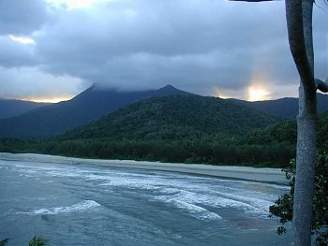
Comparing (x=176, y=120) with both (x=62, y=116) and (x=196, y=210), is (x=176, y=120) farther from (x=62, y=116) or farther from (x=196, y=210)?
(x=62, y=116)

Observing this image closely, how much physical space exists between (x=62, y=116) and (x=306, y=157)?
181631 mm

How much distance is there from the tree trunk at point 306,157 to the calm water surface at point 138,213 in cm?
1418

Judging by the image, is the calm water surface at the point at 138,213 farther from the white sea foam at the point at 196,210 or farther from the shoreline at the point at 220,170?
the shoreline at the point at 220,170

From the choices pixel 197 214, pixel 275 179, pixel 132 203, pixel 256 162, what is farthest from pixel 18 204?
pixel 256 162

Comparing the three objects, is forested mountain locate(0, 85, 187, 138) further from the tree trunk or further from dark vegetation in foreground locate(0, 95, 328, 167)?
the tree trunk

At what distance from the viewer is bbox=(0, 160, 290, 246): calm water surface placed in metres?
19.2

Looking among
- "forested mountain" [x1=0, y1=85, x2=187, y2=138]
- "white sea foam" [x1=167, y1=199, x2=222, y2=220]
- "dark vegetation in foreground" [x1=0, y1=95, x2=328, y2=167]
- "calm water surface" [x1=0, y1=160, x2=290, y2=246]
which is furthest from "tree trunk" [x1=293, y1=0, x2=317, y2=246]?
"forested mountain" [x1=0, y1=85, x2=187, y2=138]

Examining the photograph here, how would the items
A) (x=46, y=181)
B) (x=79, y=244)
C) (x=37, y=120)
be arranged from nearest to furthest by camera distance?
(x=79, y=244) < (x=46, y=181) < (x=37, y=120)

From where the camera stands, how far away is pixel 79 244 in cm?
1825

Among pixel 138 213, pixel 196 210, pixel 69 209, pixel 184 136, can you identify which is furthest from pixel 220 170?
pixel 184 136

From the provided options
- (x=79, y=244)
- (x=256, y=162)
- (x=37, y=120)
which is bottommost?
(x=79, y=244)

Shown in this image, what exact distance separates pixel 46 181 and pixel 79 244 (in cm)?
2330

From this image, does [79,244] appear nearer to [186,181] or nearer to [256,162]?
[186,181]

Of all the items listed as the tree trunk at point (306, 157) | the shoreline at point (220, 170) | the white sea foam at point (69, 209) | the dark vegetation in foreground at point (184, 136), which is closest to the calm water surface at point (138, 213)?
the white sea foam at point (69, 209)
